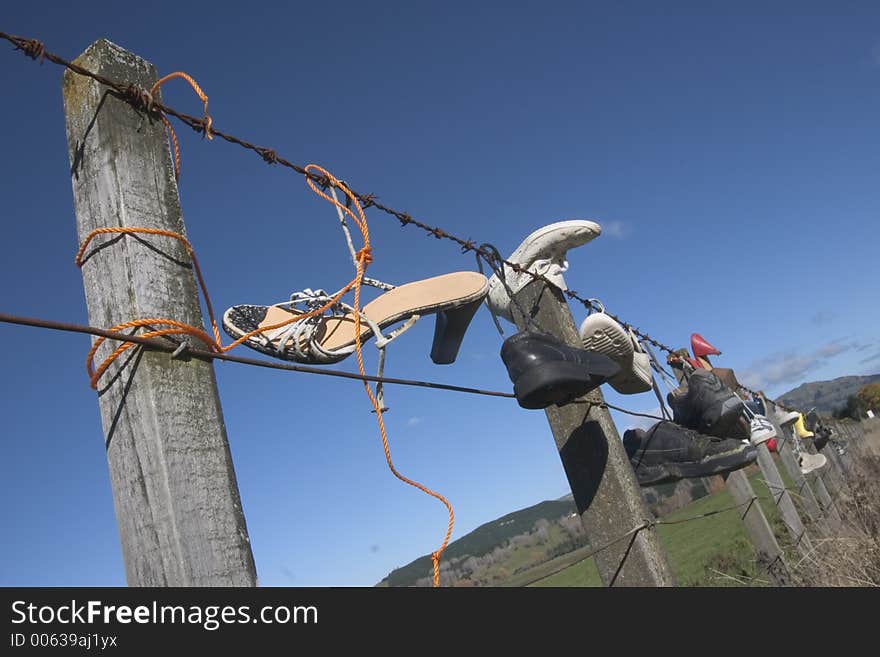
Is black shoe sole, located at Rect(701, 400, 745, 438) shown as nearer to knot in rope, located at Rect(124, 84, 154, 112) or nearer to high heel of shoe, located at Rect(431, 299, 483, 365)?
high heel of shoe, located at Rect(431, 299, 483, 365)

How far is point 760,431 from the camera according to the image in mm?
3994

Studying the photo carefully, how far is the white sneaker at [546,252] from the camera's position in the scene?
290cm

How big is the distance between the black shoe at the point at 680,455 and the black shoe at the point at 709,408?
0.47ft

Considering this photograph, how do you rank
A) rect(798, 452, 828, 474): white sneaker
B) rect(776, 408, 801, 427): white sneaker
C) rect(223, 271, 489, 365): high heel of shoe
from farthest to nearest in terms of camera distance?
rect(776, 408, 801, 427): white sneaker
rect(798, 452, 828, 474): white sneaker
rect(223, 271, 489, 365): high heel of shoe

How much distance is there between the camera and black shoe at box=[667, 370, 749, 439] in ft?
11.3

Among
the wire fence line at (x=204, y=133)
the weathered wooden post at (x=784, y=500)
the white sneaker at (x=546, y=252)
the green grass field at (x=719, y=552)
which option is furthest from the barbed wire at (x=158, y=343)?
the weathered wooden post at (x=784, y=500)

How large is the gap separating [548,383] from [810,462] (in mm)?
7344

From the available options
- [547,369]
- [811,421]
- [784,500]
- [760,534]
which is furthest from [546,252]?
[811,421]

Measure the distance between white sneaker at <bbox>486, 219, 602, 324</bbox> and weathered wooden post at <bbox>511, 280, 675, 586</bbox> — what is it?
23cm

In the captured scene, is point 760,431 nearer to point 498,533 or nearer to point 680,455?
point 680,455

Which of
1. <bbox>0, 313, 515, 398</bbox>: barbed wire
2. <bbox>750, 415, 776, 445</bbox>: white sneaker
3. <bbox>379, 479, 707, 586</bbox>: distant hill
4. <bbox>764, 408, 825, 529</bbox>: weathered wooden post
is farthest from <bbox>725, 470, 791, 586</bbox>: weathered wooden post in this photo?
<bbox>379, 479, 707, 586</bbox>: distant hill

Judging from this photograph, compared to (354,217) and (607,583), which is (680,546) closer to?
(607,583)
